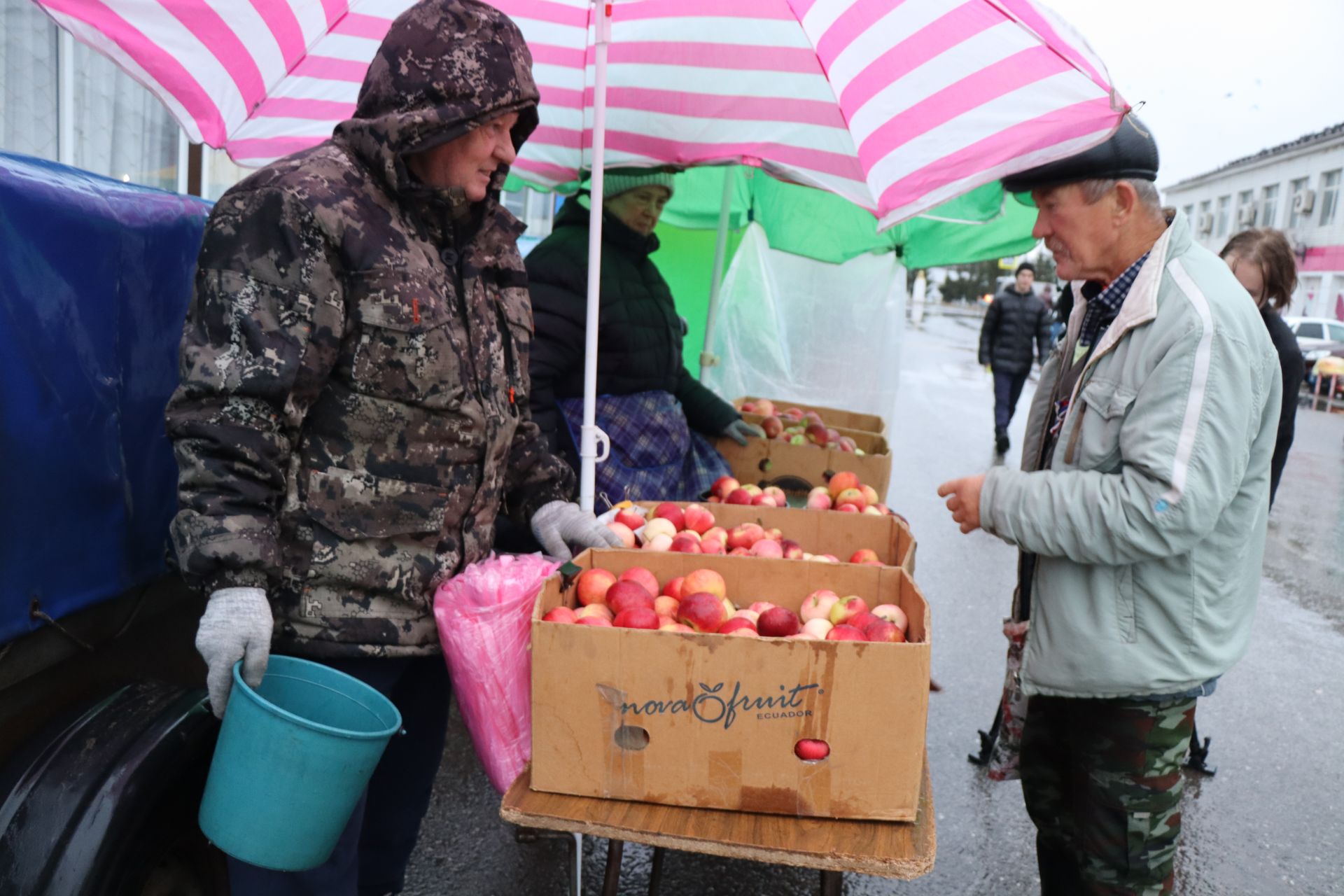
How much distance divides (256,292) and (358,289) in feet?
0.63

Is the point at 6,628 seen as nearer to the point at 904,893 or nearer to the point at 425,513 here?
the point at 425,513

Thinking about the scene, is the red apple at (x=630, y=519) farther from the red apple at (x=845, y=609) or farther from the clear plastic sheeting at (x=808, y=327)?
the clear plastic sheeting at (x=808, y=327)

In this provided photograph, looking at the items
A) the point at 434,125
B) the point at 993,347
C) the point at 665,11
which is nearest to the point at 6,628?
the point at 434,125

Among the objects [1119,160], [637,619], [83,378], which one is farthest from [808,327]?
[83,378]

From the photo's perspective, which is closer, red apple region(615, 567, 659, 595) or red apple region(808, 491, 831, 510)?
red apple region(615, 567, 659, 595)

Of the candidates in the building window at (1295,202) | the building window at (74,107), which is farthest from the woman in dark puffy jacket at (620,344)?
the building window at (1295,202)

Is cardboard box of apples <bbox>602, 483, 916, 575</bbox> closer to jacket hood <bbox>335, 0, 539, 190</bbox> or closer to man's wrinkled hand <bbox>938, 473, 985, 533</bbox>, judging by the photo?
man's wrinkled hand <bbox>938, 473, 985, 533</bbox>

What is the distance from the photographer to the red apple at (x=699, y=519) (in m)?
2.94

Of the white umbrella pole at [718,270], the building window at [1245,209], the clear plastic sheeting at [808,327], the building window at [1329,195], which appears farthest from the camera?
the building window at [1245,209]

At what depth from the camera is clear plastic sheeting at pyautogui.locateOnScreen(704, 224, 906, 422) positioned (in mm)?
7793

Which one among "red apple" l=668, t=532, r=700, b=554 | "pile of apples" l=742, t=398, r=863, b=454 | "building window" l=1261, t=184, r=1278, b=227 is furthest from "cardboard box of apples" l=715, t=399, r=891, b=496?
"building window" l=1261, t=184, r=1278, b=227

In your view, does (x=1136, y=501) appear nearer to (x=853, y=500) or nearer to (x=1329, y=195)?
(x=853, y=500)

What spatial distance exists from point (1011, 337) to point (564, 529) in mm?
9485

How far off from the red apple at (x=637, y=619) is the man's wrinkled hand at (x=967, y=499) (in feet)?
2.34
